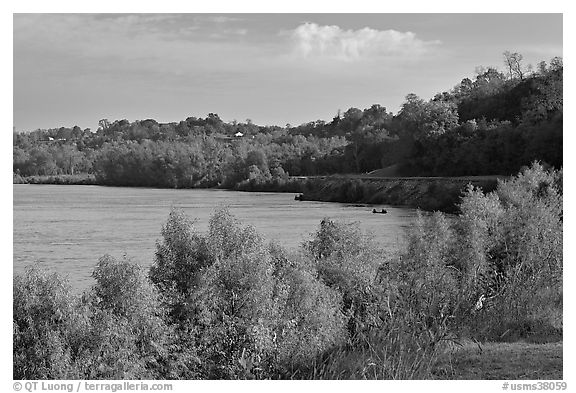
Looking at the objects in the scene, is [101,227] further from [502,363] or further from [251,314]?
[502,363]

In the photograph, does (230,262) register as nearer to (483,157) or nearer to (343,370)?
(343,370)

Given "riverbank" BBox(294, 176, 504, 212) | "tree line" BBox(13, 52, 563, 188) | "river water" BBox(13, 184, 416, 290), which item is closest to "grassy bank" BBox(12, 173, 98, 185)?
"tree line" BBox(13, 52, 563, 188)

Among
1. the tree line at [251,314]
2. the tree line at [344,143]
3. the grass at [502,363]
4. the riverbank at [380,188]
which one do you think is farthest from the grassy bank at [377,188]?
the grass at [502,363]

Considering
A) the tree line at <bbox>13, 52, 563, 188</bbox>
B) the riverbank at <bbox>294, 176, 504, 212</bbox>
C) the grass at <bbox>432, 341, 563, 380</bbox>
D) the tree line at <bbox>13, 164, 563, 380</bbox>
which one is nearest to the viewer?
the tree line at <bbox>13, 164, 563, 380</bbox>

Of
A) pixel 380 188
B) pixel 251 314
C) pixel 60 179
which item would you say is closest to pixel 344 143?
pixel 380 188

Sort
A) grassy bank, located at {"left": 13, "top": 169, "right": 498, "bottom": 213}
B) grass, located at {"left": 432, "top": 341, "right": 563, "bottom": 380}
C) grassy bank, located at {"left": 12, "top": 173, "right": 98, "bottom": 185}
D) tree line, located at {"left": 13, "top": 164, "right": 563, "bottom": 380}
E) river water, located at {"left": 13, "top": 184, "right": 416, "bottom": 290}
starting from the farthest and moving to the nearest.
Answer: grassy bank, located at {"left": 13, "top": 169, "right": 498, "bottom": 213}, grassy bank, located at {"left": 12, "top": 173, "right": 98, "bottom": 185}, river water, located at {"left": 13, "top": 184, "right": 416, "bottom": 290}, grass, located at {"left": 432, "top": 341, "right": 563, "bottom": 380}, tree line, located at {"left": 13, "top": 164, "right": 563, "bottom": 380}

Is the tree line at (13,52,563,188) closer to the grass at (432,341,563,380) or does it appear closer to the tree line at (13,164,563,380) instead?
the tree line at (13,164,563,380)

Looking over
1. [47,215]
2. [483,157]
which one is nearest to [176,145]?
[483,157]
